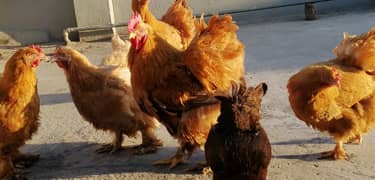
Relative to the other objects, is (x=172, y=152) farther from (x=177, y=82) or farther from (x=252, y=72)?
(x=252, y=72)

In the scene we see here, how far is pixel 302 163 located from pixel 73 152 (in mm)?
2461

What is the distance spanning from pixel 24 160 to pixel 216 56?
235cm

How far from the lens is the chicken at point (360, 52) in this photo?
4562 millimetres

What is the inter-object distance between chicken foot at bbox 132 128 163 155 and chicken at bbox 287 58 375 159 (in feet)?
5.03

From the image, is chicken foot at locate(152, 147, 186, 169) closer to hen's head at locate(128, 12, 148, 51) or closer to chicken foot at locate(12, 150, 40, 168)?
hen's head at locate(128, 12, 148, 51)

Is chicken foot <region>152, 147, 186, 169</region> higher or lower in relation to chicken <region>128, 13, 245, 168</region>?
lower

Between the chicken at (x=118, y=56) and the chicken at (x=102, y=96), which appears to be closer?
the chicken at (x=102, y=96)

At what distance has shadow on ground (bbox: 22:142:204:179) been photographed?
4.68m

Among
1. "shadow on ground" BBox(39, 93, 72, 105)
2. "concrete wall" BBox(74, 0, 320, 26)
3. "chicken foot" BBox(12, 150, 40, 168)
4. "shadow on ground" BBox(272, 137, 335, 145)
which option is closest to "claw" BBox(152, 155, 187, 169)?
"shadow on ground" BBox(272, 137, 335, 145)

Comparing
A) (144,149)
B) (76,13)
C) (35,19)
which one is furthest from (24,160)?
(35,19)

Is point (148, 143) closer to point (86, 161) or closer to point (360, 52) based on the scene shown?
point (86, 161)

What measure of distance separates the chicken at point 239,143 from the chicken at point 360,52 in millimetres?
1845

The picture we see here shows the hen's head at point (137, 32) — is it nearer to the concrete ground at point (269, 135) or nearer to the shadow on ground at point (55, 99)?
the concrete ground at point (269, 135)

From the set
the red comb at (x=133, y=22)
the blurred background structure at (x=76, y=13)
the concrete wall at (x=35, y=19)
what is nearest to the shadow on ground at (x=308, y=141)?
the red comb at (x=133, y=22)
